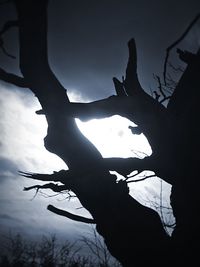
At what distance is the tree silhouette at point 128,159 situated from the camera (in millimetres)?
2141

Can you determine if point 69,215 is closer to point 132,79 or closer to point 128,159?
point 128,159

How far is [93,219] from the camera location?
7.75ft

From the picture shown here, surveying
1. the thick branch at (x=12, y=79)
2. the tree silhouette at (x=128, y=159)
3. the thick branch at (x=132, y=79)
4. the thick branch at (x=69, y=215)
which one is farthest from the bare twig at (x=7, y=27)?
the thick branch at (x=69, y=215)

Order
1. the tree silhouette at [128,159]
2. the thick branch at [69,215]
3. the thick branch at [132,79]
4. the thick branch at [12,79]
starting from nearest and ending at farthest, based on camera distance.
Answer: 1. the tree silhouette at [128,159]
2. the thick branch at [69,215]
3. the thick branch at [132,79]
4. the thick branch at [12,79]

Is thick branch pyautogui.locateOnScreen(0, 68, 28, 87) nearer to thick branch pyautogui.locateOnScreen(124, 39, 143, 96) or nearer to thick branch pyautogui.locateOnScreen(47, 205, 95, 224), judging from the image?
thick branch pyautogui.locateOnScreen(124, 39, 143, 96)

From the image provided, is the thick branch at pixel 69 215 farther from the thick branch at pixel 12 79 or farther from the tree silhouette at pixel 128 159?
the thick branch at pixel 12 79

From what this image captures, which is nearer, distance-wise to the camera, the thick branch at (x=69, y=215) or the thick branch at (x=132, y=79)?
the thick branch at (x=69, y=215)

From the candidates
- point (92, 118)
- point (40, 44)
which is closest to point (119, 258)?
point (92, 118)

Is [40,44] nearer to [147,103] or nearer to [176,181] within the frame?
[147,103]

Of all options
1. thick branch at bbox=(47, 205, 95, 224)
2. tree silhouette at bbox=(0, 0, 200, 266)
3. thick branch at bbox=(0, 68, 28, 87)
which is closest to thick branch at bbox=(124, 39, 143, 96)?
tree silhouette at bbox=(0, 0, 200, 266)

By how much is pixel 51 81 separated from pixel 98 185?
125cm

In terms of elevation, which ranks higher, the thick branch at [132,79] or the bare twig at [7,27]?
the bare twig at [7,27]

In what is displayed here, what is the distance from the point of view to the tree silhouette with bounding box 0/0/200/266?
7.02 feet

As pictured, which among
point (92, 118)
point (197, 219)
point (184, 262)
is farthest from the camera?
point (92, 118)
